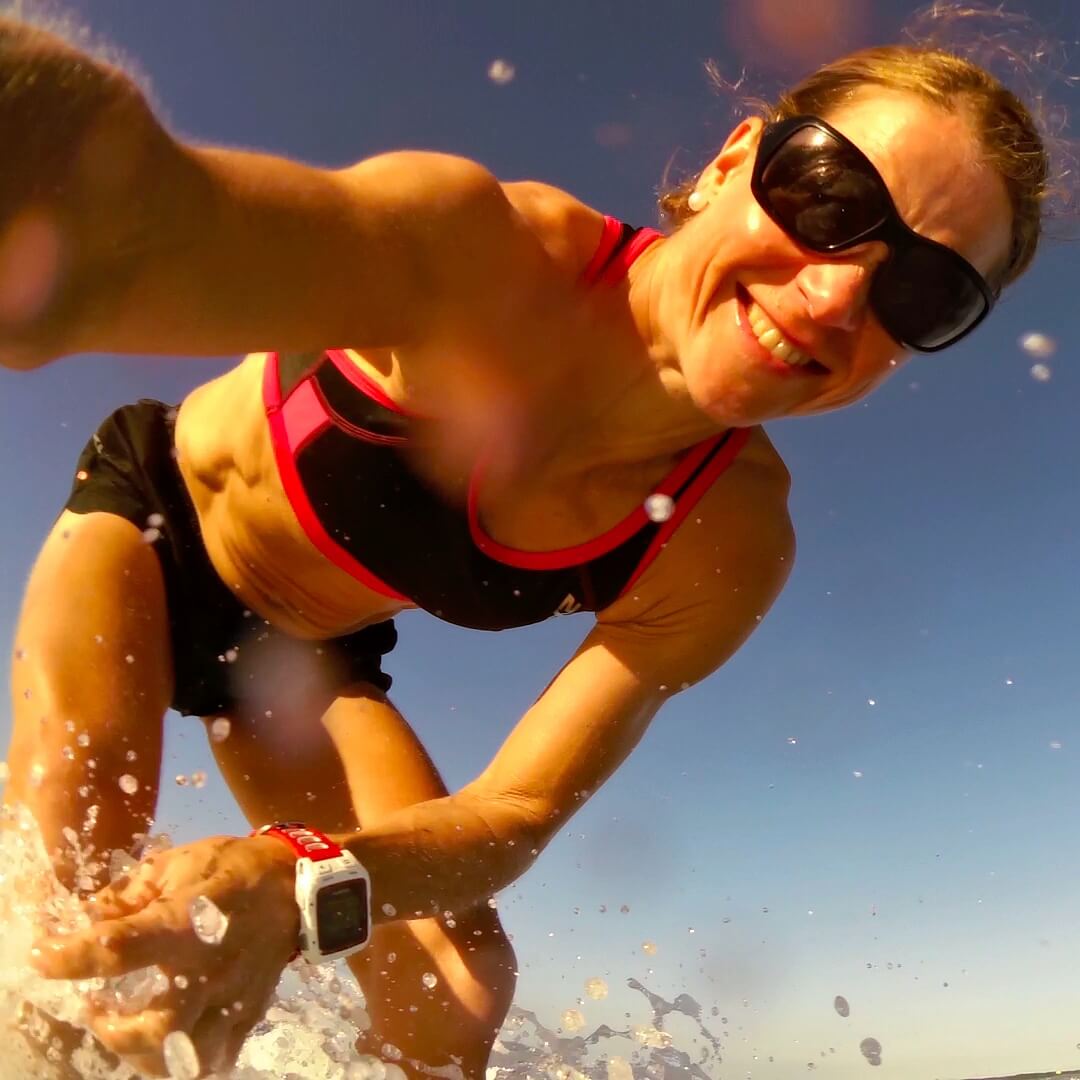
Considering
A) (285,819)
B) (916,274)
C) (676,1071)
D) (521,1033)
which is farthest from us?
(676,1071)

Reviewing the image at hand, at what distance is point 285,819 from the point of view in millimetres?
3059

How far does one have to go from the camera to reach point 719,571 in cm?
262

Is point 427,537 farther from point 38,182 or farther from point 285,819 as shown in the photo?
point 38,182

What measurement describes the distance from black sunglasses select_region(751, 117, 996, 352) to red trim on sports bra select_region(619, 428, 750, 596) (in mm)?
517

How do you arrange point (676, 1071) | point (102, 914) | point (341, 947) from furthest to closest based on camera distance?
point (676, 1071) → point (341, 947) → point (102, 914)

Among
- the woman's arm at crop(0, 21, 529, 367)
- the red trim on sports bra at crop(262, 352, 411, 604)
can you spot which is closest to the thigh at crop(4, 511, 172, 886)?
the red trim on sports bra at crop(262, 352, 411, 604)

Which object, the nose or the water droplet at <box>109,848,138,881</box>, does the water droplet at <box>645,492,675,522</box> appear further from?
the water droplet at <box>109,848,138,881</box>

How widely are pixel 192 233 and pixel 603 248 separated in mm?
1200

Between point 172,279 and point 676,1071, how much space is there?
6.03m

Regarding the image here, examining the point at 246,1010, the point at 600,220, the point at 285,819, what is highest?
the point at 600,220

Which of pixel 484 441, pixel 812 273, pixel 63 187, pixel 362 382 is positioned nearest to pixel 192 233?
pixel 63 187

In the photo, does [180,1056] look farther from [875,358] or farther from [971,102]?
[971,102]

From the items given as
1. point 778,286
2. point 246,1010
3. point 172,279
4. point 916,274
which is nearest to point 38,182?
point 172,279

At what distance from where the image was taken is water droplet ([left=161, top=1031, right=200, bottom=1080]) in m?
1.51
